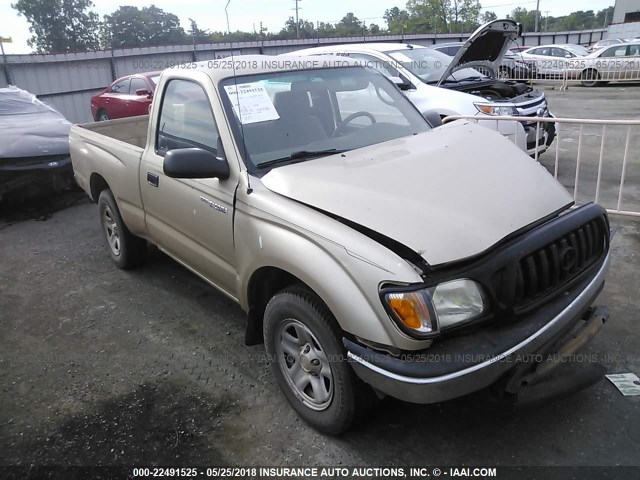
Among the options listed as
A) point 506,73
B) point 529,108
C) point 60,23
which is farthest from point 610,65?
point 60,23

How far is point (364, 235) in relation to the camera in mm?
2395

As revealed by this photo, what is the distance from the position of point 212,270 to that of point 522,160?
209cm

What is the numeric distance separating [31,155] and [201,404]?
18.2 ft

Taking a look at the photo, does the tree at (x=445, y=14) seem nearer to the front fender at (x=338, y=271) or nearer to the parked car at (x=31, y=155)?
the parked car at (x=31, y=155)

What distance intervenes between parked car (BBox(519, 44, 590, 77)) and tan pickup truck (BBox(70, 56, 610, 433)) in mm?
19467

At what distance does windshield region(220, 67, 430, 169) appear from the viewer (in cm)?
317

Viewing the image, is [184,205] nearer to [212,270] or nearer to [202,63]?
[212,270]

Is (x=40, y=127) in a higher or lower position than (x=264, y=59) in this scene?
lower

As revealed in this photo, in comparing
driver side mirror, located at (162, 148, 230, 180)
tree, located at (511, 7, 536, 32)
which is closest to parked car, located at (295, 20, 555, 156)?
driver side mirror, located at (162, 148, 230, 180)

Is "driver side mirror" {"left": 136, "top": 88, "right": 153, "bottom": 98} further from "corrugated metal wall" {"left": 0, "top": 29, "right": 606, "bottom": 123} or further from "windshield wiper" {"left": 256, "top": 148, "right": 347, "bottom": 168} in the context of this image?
"windshield wiper" {"left": 256, "top": 148, "right": 347, "bottom": 168}

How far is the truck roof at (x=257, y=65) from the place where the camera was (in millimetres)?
3393

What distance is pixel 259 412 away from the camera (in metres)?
3.03

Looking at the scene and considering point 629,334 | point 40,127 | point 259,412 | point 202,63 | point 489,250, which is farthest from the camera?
point 40,127

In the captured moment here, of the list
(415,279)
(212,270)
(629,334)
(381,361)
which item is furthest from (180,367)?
(629,334)
